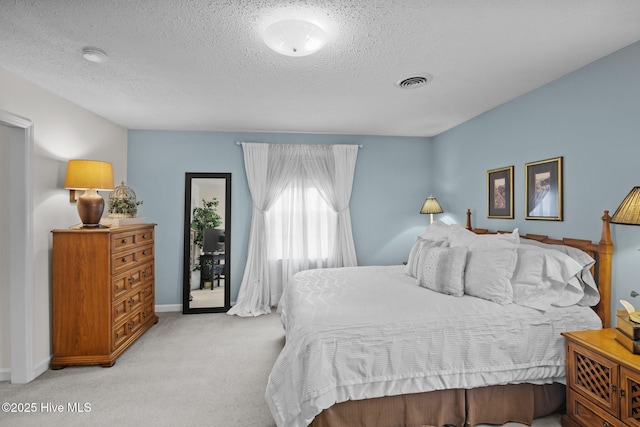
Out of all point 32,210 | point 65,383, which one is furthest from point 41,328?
point 32,210

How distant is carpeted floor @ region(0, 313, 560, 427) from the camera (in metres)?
2.24

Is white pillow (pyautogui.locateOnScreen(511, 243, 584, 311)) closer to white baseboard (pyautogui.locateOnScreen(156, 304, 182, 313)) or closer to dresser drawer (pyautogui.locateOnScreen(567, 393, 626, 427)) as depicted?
dresser drawer (pyautogui.locateOnScreen(567, 393, 626, 427))

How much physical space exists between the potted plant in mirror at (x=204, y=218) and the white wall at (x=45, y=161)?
1.41m

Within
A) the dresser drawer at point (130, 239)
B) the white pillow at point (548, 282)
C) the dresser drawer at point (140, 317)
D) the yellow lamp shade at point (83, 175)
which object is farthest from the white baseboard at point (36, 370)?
the white pillow at point (548, 282)

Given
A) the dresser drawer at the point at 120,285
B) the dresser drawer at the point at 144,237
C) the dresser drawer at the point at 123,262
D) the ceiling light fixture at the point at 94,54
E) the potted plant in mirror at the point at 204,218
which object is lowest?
the dresser drawer at the point at 120,285

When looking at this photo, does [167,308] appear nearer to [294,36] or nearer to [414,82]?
[294,36]

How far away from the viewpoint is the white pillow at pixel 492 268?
242 cm

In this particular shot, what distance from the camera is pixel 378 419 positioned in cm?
A: 201

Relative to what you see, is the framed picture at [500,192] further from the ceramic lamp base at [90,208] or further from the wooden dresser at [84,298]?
the ceramic lamp base at [90,208]

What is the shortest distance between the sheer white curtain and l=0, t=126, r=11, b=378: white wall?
226 cm

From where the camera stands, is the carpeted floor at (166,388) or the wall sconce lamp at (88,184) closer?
the carpeted floor at (166,388)

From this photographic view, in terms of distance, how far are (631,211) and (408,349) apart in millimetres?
1471

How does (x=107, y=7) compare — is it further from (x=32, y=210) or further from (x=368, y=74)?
(x=32, y=210)

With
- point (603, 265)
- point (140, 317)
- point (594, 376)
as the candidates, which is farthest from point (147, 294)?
point (603, 265)
